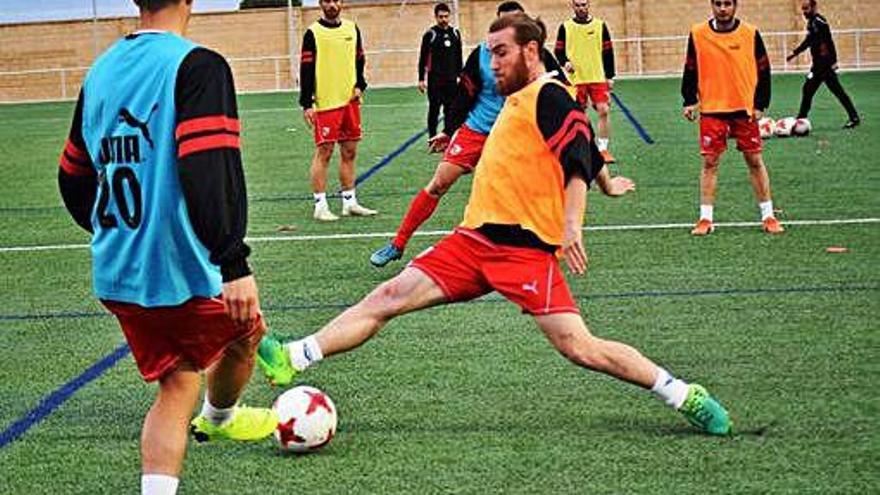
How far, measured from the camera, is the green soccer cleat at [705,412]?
635 centimetres

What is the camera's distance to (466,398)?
7.22 m

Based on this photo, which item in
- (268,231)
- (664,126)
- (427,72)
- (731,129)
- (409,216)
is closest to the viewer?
(409,216)

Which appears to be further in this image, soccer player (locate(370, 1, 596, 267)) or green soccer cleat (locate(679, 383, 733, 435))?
soccer player (locate(370, 1, 596, 267))

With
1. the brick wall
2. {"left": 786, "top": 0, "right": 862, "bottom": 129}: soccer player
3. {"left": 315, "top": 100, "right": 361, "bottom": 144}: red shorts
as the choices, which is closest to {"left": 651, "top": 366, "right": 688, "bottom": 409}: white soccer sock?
{"left": 315, "top": 100, "right": 361, "bottom": 144}: red shorts

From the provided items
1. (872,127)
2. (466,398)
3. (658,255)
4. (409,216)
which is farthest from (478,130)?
(872,127)

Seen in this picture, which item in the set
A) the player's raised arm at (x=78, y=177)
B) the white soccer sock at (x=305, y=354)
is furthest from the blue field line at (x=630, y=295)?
the player's raised arm at (x=78, y=177)

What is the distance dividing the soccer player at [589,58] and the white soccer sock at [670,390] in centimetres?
1386

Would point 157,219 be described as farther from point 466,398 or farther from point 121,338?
point 121,338

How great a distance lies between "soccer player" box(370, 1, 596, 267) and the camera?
10.9 m

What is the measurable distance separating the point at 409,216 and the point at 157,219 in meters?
6.26

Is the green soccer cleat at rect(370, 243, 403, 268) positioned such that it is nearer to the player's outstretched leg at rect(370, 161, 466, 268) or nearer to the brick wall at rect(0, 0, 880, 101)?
the player's outstretched leg at rect(370, 161, 466, 268)

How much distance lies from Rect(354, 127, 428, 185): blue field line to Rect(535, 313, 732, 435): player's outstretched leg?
11.7 m

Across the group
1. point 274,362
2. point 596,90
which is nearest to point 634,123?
point 596,90

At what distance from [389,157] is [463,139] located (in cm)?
1031
